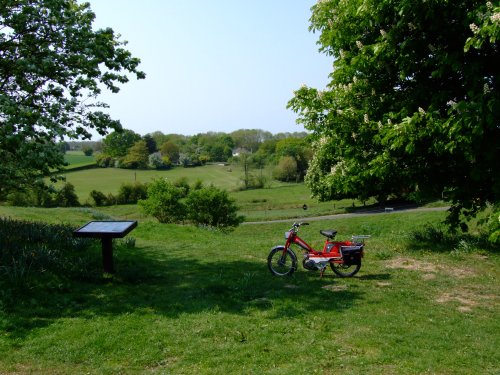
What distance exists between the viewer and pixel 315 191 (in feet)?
203

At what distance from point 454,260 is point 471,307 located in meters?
4.53

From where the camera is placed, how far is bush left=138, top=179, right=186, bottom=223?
37.7m

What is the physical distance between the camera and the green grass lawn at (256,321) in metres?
7.18

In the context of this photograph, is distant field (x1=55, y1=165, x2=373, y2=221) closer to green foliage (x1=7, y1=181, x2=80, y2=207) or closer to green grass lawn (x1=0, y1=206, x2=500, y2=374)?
green foliage (x1=7, y1=181, x2=80, y2=207)

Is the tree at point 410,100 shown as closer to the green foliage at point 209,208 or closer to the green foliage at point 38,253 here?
the green foliage at point 38,253

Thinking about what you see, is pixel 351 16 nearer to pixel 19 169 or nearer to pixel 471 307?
pixel 471 307

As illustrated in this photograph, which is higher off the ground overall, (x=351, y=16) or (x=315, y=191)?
(x=351, y=16)

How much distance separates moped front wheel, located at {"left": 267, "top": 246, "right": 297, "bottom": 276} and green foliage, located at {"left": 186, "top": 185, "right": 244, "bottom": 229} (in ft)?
81.4

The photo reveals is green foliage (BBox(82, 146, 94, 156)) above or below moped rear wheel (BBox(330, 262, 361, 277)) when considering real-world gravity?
above

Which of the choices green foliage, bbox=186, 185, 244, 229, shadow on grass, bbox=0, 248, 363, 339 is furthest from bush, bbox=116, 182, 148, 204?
shadow on grass, bbox=0, 248, 363, 339

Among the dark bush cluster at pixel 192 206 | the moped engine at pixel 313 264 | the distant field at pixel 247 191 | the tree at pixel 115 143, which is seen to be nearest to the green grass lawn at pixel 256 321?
the moped engine at pixel 313 264

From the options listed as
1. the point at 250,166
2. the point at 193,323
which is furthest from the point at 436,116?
the point at 250,166

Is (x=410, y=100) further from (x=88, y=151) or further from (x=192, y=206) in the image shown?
(x=88, y=151)

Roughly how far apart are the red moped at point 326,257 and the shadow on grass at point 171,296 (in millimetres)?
321
